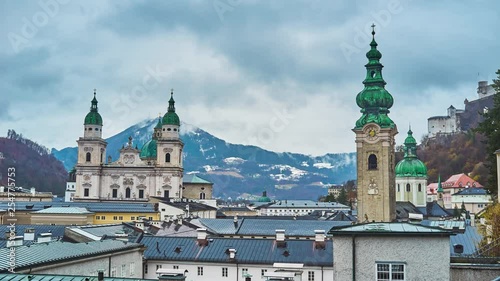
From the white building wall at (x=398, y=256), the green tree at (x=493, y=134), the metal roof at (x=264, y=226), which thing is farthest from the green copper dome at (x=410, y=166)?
the white building wall at (x=398, y=256)

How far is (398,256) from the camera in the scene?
57.4 ft

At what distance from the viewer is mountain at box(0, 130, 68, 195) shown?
159750 millimetres

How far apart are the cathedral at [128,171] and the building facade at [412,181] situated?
43277 millimetres

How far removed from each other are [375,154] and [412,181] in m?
47.4

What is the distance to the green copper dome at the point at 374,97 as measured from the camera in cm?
7039

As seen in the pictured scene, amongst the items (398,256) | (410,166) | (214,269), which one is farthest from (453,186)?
(398,256)

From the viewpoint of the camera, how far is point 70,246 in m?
26.5

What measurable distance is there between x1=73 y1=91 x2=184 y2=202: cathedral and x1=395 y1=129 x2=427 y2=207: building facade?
43277 millimetres

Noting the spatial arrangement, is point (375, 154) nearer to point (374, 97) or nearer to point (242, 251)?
point (374, 97)

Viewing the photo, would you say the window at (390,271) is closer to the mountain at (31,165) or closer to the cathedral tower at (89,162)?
the cathedral tower at (89,162)

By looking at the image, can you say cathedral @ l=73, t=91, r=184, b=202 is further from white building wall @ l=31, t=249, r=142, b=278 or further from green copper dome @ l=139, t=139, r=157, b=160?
white building wall @ l=31, t=249, r=142, b=278

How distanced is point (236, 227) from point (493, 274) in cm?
4500

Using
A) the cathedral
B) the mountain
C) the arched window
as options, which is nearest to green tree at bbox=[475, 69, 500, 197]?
the arched window

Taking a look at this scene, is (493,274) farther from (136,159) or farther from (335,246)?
(136,159)
